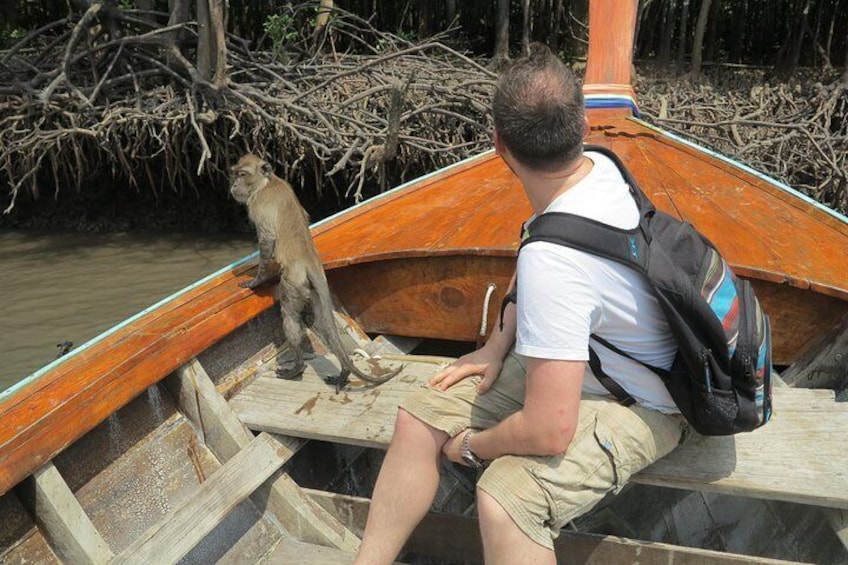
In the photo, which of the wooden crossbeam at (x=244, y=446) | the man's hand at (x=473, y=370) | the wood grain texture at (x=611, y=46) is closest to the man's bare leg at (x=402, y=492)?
the man's hand at (x=473, y=370)

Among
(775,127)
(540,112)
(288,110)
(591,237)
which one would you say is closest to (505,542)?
(591,237)

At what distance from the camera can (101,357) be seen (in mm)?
2480

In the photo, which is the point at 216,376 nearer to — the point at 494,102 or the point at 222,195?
the point at 494,102

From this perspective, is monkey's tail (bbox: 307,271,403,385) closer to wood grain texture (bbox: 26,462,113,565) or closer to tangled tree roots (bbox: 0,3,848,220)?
wood grain texture (bbox: 26,462,113,565)

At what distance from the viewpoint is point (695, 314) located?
1.71m

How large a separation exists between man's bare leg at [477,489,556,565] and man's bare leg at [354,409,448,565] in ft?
0.88

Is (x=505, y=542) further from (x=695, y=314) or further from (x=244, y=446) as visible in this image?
(x=244, y=446)

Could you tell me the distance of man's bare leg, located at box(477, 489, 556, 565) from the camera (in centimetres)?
175

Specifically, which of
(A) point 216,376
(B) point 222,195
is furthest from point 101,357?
(B) point 222,195

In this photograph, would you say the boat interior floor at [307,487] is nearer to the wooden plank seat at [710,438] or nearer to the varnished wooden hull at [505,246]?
the wooden plank seat at [710,438]

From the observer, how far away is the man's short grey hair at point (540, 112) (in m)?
1.62

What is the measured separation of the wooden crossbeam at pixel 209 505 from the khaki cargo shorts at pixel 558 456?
0.73 metres

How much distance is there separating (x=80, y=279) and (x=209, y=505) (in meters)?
6.64

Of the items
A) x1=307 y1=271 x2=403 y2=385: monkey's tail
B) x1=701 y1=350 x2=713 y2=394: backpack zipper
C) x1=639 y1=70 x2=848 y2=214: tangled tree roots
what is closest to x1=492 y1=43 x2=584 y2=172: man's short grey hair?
x1=701 y1=350 x2=713 y2=394: backpack zipper
